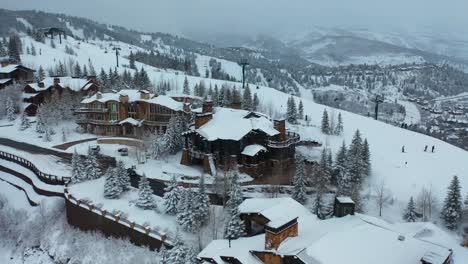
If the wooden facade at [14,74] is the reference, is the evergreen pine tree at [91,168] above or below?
below

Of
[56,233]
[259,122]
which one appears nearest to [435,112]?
[259,122]

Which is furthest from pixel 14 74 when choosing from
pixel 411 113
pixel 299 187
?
pixel 411 113

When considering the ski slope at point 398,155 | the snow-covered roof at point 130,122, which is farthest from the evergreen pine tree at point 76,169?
the ski slope at point 398,155

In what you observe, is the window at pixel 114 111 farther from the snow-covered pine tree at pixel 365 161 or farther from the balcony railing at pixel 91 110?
the snow-covered pine tree at pixel 365 161

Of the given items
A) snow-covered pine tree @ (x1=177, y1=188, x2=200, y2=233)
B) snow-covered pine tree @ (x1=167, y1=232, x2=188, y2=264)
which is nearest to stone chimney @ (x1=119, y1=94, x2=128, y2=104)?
snow-covered pine tree @ (x1=177, y1=188, x2=200, y2=233)

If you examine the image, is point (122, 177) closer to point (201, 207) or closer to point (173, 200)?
point (173, 200)

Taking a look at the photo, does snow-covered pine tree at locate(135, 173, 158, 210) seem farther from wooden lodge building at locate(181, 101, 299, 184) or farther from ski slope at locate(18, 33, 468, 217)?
ski slope at locate(18, 33, 468, 217)
